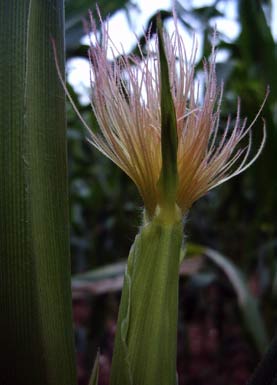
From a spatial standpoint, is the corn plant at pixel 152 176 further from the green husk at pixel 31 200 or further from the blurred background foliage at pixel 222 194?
the blurred background foliage at pixel 222 194

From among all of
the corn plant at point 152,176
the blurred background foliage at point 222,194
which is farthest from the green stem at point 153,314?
the blurred background foliage at point 222,194

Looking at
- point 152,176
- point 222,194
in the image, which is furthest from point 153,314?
point 222,194

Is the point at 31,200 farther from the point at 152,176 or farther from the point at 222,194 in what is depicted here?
the point at 222,194

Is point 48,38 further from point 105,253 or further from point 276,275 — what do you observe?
point 105,253

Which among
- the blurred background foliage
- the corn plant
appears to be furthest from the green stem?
the blurred background foliage

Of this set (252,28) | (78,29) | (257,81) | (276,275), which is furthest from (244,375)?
(78,29)

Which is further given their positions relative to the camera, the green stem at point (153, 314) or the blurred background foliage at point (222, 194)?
the blurred background foliage at point (222, 194)

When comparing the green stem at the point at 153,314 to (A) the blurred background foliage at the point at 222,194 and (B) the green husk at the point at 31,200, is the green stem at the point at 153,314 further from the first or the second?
(A) the blurred background foliage at the point at 222,194
